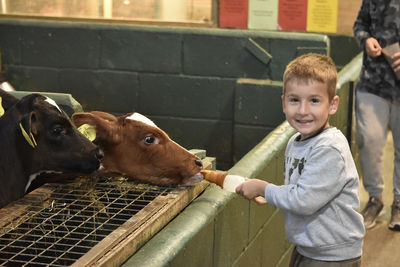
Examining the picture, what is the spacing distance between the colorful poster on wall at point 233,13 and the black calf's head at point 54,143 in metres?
3.85

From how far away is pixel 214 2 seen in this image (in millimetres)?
6336

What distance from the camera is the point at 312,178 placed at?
7.34ft

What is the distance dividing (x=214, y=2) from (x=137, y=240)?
4436 mm

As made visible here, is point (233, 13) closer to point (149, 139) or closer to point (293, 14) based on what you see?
point (293, 14)

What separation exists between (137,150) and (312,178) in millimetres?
820

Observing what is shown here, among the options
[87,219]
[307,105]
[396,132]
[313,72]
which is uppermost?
[313,72]

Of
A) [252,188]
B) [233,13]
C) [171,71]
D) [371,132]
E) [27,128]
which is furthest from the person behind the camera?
[233,13]

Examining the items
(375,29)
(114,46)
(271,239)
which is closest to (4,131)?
(271,239)

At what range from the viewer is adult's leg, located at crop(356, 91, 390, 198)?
Answer: 449cm

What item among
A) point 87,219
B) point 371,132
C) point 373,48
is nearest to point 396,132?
point 371,132

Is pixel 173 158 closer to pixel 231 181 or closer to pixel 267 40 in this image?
pixel 231 181

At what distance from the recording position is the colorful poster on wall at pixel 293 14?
20.3 ft

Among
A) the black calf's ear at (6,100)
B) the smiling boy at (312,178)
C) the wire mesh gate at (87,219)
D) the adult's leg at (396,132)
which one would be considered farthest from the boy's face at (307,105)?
the adult's leg at (396,132)

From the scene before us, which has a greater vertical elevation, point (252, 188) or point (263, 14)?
point (263, 14)
